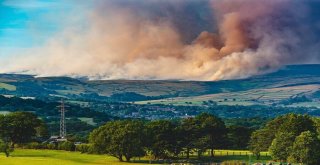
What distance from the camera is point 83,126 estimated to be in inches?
7411

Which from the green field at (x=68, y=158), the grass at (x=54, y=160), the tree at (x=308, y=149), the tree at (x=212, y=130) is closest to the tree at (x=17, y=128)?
the green field at (x=68, y=158)

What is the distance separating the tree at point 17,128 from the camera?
359 ft

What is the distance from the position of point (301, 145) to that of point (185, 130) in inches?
1028

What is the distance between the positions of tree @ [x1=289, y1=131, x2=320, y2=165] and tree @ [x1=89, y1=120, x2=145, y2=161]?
24974 millimetres

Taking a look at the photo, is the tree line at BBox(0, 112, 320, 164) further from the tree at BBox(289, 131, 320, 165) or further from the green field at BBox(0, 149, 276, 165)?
the green field at BBox(0, 149, 276, 165)

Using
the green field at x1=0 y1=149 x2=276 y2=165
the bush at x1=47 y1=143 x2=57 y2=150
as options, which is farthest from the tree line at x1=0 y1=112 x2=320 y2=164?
the green field at x1=0 y1=149 x2=276 y2=165

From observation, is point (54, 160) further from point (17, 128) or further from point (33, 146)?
point (17, 128)

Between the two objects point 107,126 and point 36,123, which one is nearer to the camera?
point 107,126

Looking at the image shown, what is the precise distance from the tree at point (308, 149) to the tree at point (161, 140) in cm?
2227

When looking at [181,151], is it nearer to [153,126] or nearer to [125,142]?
[153,126]

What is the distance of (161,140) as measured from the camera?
3740 inches

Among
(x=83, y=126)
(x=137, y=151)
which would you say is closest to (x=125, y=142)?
(x=137, y=151)

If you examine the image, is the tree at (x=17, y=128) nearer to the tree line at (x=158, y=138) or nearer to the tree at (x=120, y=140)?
the tree line at (x=158, y=138)

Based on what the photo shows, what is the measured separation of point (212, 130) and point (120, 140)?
21854 millimetres
